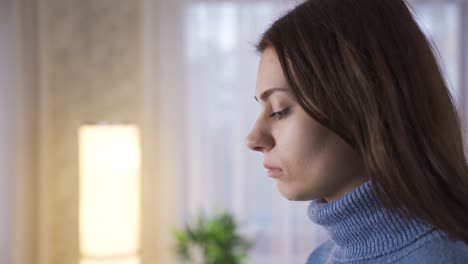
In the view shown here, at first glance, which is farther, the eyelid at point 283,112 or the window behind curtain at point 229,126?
the window behind curtain at point 229,126

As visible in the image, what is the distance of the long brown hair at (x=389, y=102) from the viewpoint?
64 cm

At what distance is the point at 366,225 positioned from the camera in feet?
2.31

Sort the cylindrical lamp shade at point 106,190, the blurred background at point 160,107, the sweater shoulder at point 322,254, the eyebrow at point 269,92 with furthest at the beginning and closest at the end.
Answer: the blurred background at point 160,107 → the cylindrical lamp shade at point 106,190 → the sweater shoulder at point 322,254 → the eyebrow at point 269,92

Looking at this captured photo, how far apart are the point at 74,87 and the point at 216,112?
78 centimetres

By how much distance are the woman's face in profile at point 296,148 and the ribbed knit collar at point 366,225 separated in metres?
0.04

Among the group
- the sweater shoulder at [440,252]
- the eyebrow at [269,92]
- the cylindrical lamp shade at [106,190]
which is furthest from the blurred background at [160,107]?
the sweater shoulder at [440,252]

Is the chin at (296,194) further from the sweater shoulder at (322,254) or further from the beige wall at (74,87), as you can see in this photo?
the beige wall at (74,87)

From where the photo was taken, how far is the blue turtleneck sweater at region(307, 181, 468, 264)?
633 mm

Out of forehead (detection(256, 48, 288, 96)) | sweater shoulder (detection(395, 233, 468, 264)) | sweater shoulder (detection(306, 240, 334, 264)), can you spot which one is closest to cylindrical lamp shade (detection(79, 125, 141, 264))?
sweater shoulder (detection(306, 240, 334, 264))

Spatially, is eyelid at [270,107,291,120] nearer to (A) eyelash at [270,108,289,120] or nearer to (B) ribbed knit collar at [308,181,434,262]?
(A) eyelash at [270,108,289,120]

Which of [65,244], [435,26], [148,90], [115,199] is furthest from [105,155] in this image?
[435,26]

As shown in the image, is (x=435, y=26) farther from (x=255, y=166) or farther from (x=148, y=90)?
(x=148, y=90)

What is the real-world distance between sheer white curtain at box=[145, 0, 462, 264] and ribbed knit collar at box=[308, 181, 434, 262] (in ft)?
6.13

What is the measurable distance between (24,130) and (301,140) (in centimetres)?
205
